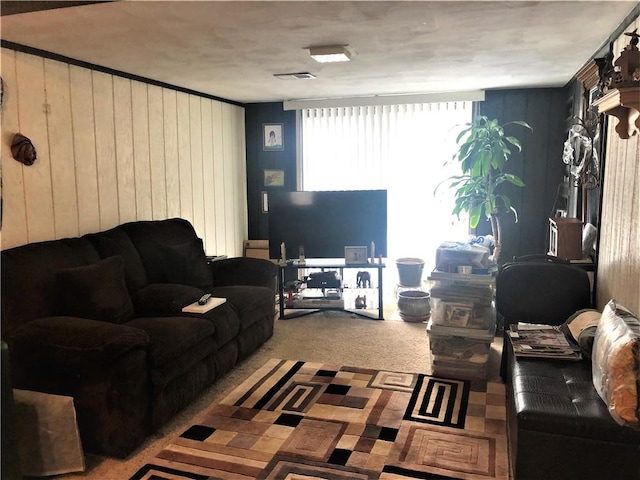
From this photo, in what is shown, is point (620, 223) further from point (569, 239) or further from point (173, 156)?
point (173, 156)

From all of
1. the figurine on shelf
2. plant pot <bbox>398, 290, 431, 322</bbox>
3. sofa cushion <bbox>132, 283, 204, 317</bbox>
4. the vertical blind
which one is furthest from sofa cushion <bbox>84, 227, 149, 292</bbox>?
the vertical blind

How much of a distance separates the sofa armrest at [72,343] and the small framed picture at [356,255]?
2670 millimetres

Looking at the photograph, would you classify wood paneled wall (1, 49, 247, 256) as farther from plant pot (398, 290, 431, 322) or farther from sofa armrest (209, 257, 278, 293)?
plant pot (398, 290, 431, 322)

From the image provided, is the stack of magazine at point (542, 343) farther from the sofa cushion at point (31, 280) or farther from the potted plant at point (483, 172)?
the sofa cushion at point (31, 280)

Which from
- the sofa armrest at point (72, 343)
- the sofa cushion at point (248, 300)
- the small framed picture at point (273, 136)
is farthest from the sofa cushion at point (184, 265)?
the small framed picture at point (273, 136)

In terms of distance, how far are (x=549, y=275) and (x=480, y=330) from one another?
23.7 inches

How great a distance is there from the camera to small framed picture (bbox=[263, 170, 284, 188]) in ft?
20.6

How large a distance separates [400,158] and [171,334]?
3618 mm

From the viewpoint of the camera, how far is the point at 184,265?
420 cm

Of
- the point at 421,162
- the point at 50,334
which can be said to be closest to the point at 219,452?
the point at 50,334

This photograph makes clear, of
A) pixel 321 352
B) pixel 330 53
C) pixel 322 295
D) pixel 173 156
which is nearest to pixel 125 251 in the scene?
pixel 173 156

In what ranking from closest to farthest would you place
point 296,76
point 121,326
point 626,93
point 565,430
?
point 565,430 → point 626,93 → point 121,326 → point 296,76

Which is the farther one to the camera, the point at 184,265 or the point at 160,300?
the point at 184,265

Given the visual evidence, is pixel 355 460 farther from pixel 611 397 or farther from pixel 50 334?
pixel 50 334
